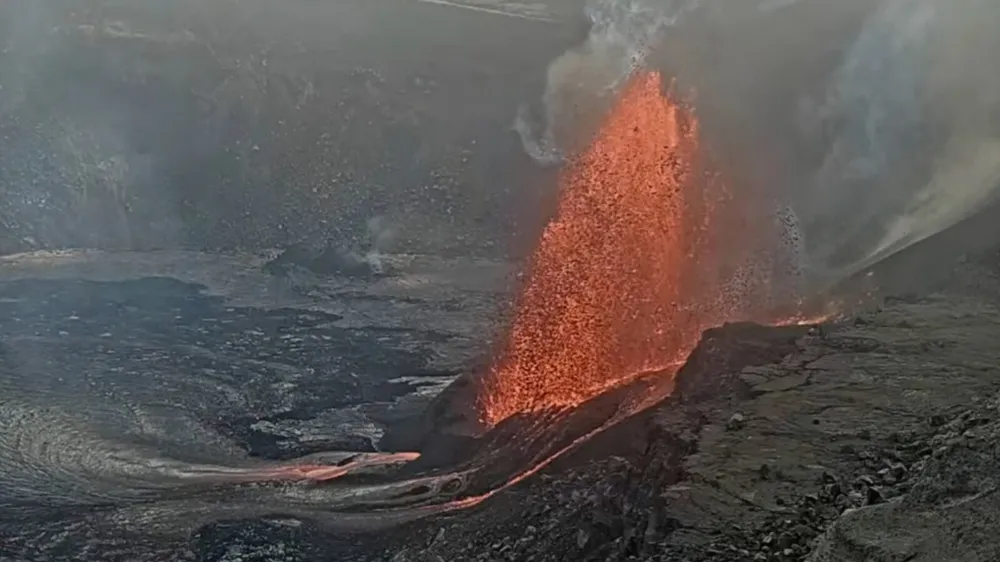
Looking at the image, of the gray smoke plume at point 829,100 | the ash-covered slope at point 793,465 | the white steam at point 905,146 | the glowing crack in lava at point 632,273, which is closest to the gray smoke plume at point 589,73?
the gray smoke plume at point 829,100

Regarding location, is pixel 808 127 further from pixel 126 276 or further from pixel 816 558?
pixel 816 558

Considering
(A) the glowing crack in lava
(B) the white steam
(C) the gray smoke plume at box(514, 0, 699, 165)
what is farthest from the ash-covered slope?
(C) the gray smoke plume at box(514, 0, 699, 165)

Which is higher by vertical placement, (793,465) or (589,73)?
(589,73)

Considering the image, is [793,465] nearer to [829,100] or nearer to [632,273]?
[632,273]

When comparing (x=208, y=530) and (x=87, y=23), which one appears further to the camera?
(x=87, y=23)

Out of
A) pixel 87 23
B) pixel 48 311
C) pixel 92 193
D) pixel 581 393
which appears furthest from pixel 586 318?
pixel 87 23

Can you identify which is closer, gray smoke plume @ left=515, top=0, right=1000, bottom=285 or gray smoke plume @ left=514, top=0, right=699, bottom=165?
gray smoke plume @ left=515, top=0, right=1000, bottom=285

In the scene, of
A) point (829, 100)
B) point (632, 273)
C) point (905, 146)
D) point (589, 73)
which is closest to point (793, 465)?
point (632, 273)

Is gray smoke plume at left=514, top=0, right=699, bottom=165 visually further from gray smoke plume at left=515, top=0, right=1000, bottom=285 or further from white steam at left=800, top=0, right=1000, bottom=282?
white steam at left=800, top=0, right=1000, bottom=282
